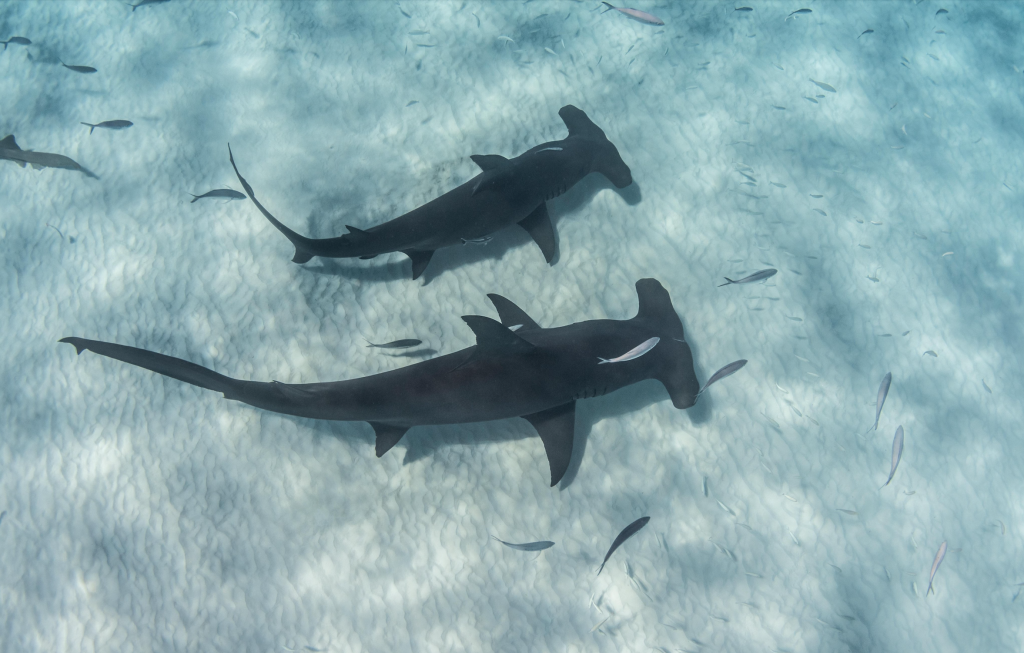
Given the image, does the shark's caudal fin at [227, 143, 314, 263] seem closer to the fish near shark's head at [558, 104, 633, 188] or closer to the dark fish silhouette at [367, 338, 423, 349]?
the dark fish silhouette at [367, 338, 423, 349]

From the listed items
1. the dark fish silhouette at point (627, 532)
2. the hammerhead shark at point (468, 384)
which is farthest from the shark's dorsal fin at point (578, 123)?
the dark fish silhouette at point (627, 532)

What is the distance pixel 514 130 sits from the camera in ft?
16.8

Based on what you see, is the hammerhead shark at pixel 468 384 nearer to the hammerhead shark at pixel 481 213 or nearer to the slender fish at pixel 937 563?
the hammerhead shark at pixel 481 213

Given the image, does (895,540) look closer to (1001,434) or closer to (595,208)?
(1001,434)

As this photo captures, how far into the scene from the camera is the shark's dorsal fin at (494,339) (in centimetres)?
287

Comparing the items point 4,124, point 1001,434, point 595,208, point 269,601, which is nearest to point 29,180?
point 4,124

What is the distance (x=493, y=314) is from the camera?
168 inches

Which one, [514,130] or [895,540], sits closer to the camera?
[895,540]

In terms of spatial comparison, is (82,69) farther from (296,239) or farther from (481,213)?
(481,213)

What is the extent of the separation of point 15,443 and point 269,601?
8.52 ft

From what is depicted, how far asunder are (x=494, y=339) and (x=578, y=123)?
288 centimetres

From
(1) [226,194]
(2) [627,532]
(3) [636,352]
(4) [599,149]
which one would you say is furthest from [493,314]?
(1) [226,194]

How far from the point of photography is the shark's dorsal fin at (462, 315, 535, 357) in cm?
287

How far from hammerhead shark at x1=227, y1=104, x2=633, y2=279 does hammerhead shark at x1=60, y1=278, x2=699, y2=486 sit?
108 centimetres
